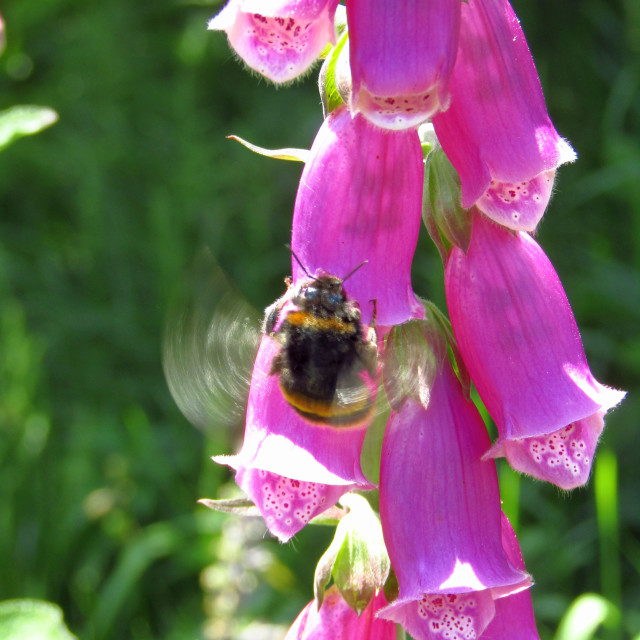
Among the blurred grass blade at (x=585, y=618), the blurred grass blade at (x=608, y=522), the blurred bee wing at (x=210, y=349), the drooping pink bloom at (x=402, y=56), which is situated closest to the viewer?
the drooping pink bloom at (x=402, y=56)

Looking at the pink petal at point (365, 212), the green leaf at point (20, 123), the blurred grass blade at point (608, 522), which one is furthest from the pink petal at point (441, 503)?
the blurred grass blade at point (608, 522)

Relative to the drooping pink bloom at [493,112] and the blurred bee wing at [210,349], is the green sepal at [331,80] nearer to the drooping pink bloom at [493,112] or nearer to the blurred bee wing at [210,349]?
the drooping pink bloom at [493,112]

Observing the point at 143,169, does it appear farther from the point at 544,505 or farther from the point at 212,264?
the point at 212,264

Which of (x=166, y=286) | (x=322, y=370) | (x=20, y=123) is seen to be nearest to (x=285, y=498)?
(x=322, y=370)

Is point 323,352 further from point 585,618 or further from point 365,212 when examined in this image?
Answer: point 585,618

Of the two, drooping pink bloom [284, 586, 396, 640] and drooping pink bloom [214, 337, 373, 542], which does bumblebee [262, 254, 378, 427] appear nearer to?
drooping pink bloom [214, 337, 373, 542]
